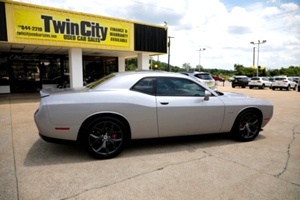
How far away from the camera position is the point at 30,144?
4.69 m

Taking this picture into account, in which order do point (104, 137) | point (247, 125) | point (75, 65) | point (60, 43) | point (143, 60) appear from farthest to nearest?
point (143, 60), point (75, 65), point (60, 43), point (247, 125), point (104, 137)

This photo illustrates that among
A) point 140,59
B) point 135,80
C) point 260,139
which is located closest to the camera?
point 135,80

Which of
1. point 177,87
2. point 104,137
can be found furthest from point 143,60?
point 104,137

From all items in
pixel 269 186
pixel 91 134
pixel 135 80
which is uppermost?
pixel 135 80

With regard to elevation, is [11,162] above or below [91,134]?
below

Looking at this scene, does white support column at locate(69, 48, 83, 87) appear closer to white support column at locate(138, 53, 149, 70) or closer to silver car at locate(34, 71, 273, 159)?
white support column at locate(138, 53, 149, 70)

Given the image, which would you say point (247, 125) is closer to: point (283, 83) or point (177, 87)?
point (177, 87)

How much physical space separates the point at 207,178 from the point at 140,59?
1226cm

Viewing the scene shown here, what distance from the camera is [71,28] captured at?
11.4 meters

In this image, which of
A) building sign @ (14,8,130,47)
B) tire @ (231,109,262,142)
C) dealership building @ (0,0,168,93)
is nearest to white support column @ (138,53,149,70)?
dealership building @ (0,0,168,93)

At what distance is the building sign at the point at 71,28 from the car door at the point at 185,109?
28.4 feet

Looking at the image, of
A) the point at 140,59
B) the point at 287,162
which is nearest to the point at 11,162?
the point at 287,162

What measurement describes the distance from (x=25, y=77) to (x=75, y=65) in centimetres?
600

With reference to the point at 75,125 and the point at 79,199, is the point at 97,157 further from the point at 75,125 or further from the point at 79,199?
the point at 79,199
